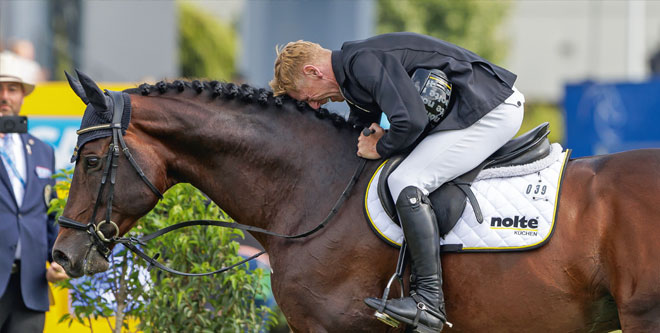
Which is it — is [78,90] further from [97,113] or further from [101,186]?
[101,186]

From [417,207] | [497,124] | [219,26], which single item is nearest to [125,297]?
[417,207]

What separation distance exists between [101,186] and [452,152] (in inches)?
70.9

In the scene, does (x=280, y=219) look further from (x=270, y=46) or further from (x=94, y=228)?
(x=270, y=46)

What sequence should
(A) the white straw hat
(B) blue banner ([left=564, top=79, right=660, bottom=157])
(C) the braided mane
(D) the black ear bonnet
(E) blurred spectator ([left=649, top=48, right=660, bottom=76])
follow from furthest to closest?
(E) blurred spectator ([left=649, top=48, right=660, bottom=76]) → (B) blue banner ([left=564, top=79, right=660, bottom=157]) → (A) the white straw hat → (C) the braided mane → (D) the black ear bonnet

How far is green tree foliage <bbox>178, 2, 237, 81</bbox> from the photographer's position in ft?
106

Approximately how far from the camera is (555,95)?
4053cm

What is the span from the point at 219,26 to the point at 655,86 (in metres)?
22.7

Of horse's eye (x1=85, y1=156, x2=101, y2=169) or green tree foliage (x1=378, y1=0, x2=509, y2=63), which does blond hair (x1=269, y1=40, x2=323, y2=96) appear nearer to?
horse's eye (x1=85, y1=156, x2=101, y2=169)

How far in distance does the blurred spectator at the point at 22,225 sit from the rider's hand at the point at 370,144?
2.37 metres

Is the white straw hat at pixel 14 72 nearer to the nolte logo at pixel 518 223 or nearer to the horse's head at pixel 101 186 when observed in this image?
the horse's head at pixel 101 186

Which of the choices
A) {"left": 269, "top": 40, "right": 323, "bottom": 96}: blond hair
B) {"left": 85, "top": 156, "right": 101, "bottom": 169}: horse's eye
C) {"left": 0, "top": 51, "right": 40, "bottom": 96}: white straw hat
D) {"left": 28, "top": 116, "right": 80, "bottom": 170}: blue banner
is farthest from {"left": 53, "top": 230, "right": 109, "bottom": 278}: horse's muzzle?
{"left": 28, "top": 116, "right": 80, "bottom": 170}: blue banner

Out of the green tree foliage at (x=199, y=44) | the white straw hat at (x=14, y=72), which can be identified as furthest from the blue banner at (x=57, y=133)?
the green tree foliage at (x=199, y=44)

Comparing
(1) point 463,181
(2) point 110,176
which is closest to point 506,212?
(1) point 463,181

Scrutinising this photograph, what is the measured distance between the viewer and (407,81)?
3.98 meters
